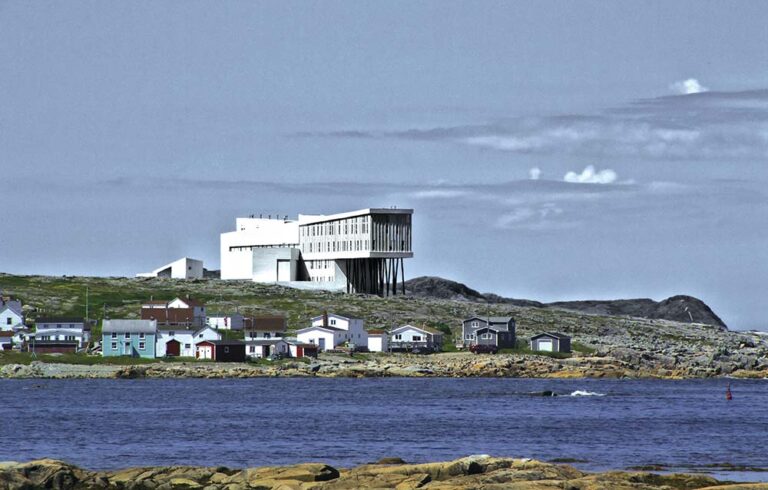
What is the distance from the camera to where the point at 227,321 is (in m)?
154

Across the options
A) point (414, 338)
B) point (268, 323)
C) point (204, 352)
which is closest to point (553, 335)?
point (414, 338)

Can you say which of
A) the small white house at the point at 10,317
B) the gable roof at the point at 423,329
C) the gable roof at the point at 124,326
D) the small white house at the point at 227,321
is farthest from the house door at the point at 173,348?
the gable roof at the point at 423,329

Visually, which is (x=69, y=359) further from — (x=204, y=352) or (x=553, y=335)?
(x=553, y=335)

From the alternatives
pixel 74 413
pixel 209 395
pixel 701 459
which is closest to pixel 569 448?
pixel 701 459

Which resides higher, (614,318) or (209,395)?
(614,318)

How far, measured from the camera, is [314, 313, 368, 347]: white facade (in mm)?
151375

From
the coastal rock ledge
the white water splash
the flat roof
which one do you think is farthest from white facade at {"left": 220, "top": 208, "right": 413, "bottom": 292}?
the coastal rock ledge

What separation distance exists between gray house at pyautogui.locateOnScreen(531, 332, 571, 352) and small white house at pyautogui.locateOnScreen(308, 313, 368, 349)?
20.1m

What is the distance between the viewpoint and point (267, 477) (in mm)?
45781

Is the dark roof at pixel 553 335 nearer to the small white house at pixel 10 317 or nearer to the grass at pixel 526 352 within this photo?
the grass at pixel 526 352

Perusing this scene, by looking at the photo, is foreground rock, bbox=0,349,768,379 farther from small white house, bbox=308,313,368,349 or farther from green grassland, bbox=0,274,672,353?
green grassland, bbox=0,274,672,353

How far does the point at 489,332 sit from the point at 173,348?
3653 cm

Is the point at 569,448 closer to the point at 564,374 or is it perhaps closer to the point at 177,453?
the point at 177,453

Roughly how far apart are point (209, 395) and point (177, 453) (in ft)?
154
